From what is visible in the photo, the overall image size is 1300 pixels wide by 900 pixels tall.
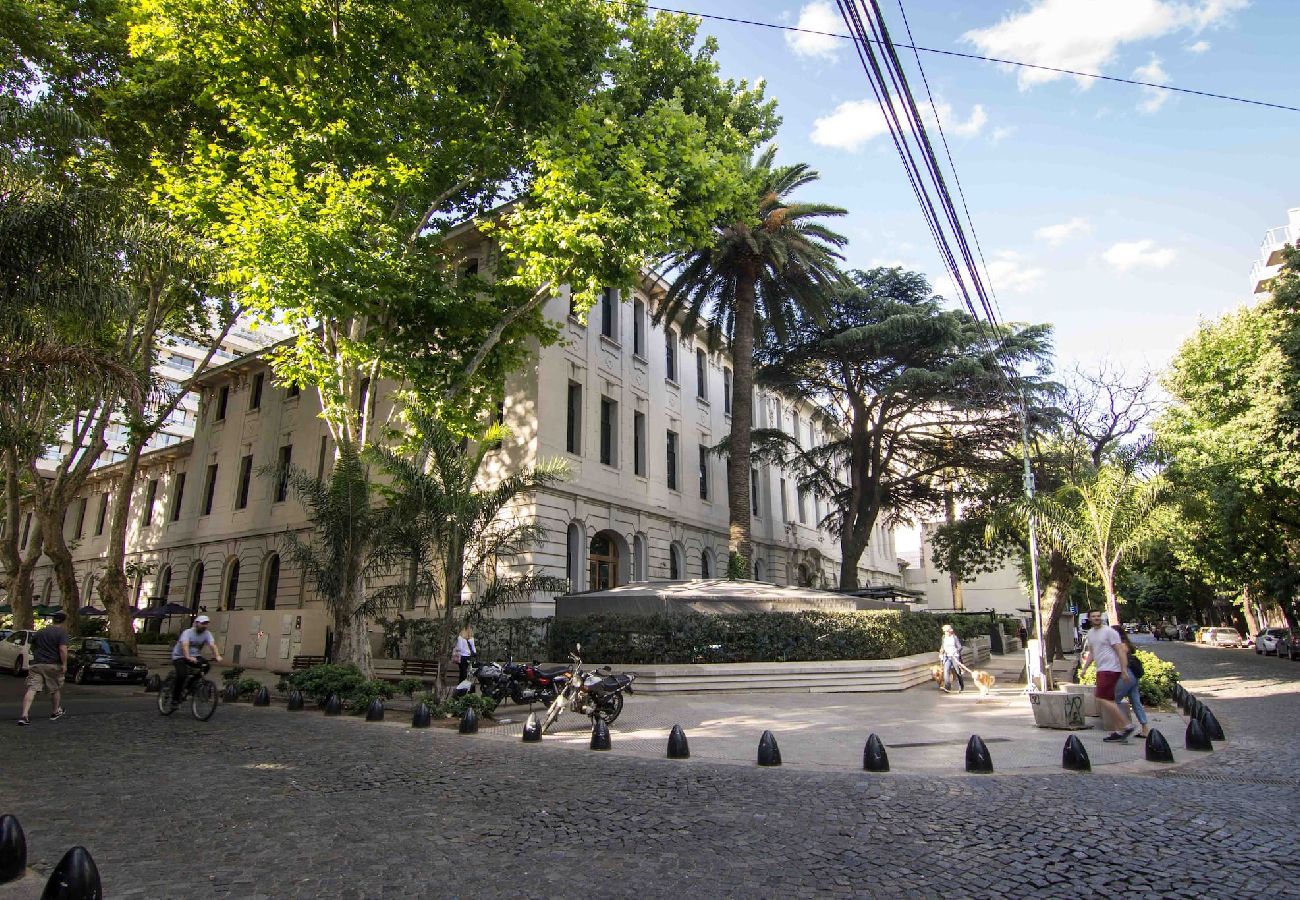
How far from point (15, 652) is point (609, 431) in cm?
1916

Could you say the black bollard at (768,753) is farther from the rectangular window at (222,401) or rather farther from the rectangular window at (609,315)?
the rectangular window at (222,401)

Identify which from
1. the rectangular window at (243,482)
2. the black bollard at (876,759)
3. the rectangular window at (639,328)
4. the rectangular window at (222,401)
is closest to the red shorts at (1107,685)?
the black bollard at (876,759)

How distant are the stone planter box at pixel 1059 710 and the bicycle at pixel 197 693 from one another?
13.1 meters

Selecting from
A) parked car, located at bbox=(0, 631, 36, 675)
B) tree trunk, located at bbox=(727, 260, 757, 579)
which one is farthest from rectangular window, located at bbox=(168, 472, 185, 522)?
tree trunk, located at bbox=(727, 260, 757, 579)

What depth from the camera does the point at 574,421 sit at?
79.0 feet

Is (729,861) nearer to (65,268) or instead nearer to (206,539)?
(65,268)

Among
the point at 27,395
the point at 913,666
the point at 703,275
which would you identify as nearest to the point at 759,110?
the point at 703,275

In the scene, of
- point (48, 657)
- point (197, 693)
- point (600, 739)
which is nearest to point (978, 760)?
Result: point (600, 739)

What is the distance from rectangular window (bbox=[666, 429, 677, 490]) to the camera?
29250 mm

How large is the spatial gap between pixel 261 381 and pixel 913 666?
2891 cm

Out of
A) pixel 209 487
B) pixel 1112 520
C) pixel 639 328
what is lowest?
pixel 1112 520

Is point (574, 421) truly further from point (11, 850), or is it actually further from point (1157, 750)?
point (11, 850)

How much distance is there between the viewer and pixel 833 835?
554 centimetres

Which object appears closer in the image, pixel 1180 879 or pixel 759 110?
pixel 1180 879
